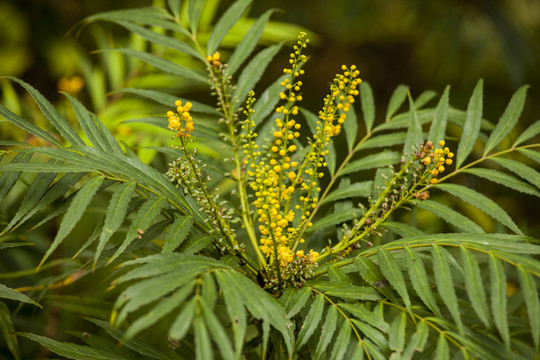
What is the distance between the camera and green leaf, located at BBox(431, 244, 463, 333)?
50 centimetres

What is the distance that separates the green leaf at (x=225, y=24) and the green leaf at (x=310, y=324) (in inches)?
20.0

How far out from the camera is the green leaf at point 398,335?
52cm

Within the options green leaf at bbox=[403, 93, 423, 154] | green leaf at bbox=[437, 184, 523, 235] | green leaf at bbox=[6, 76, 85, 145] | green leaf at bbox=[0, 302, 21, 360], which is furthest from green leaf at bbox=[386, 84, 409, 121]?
green leaf at bbox=[0, 302, 21, 360]

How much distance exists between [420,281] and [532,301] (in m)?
0.11

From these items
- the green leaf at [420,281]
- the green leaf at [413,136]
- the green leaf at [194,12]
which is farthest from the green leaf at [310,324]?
the green leaf at [194,12]

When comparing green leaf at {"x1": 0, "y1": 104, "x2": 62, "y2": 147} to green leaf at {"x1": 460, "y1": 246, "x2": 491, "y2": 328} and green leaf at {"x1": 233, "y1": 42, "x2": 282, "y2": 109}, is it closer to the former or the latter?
green leaf at {"x1": 233, "y1": 42, "x2": 282, "y2": 109}

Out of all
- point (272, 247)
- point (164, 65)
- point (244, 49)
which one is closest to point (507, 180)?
point (272, 247)

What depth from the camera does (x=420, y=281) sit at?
0.55 meters

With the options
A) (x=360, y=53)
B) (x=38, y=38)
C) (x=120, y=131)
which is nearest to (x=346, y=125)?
(x=120, y=131)

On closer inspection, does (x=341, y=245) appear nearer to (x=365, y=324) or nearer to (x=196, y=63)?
(x=365, y=324)

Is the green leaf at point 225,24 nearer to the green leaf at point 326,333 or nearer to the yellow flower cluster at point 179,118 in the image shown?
the yellow flower cluster at point 179,118

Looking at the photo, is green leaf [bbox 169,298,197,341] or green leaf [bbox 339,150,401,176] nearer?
green leaf [bbox 169,298,197,341]

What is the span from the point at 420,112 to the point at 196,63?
800mm

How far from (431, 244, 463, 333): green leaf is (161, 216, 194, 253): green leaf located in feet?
0.97
